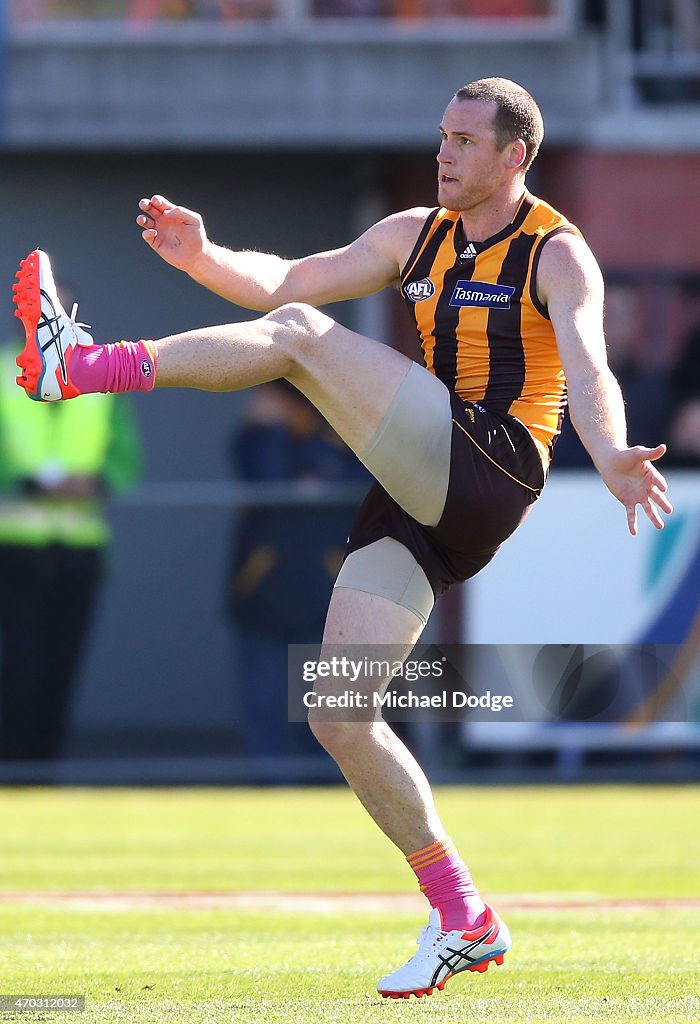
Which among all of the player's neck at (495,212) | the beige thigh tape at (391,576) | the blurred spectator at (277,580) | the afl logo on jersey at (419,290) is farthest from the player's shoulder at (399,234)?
the blurred spectator at (277,580)

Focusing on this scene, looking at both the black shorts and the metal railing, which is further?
the metal railing

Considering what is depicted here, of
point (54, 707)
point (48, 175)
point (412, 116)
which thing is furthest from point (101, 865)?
point (48, 175)

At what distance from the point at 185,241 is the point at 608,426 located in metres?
1.42

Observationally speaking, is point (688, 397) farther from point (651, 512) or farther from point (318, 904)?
point (651, 512)

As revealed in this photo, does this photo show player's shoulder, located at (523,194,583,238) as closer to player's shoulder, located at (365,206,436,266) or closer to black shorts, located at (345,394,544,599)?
player's shoulder, located at (365,206,436,266)

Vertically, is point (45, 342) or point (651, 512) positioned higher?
point (45, 342)

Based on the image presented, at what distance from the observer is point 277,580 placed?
1143 cm

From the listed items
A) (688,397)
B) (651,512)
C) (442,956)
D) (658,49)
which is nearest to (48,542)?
(688,397)

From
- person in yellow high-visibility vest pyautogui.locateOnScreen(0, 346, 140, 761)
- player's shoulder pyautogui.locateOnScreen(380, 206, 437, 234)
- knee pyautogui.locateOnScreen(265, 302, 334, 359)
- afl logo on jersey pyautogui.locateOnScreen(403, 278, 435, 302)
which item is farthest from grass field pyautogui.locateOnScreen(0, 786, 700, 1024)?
player's shoulder pyautogui.locateOnScreen(380, 206, 437, 234)

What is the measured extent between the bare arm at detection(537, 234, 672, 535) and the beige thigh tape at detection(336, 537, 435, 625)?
632 mm

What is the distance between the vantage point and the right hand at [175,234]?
5.61m

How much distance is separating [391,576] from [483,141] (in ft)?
3.96

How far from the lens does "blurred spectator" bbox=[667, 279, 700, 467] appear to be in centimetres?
1159

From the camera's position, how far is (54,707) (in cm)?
1145
